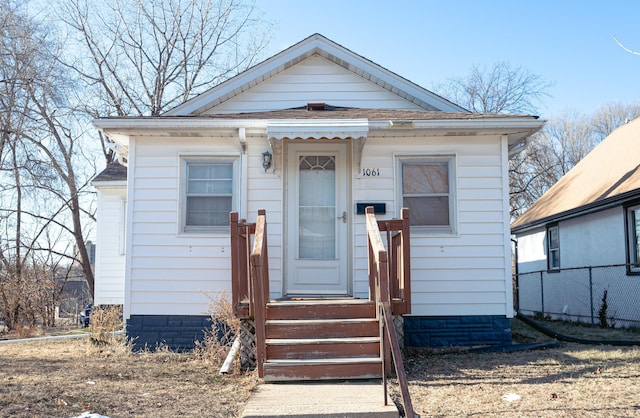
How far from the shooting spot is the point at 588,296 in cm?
1274

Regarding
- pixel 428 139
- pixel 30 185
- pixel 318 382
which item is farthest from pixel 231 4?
pixel 318 382

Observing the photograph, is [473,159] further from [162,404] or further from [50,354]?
[50,354]

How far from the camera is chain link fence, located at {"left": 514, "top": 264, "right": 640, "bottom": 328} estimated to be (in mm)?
11211

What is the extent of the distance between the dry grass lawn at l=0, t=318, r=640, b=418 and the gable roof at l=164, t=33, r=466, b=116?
400 centimetres

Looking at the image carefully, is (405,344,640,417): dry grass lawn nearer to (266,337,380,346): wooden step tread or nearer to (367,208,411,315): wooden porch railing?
(266,337,380,346): wooden step tread

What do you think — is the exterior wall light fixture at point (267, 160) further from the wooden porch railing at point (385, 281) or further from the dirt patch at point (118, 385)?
the dirt patch at point (118, 385)

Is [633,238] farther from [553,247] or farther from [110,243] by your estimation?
[110,243]

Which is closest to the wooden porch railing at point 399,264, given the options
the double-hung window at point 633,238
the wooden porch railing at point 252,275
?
the wooden porch railing at point 252,275

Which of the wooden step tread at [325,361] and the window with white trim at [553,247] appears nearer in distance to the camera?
the wooden step tread at [325,361]

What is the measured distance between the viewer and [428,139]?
8.49m

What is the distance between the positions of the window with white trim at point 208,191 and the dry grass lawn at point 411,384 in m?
1.94

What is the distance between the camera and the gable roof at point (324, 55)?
949cm

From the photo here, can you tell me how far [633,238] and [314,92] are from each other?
670cm

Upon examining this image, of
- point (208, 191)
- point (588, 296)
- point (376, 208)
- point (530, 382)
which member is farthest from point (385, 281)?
point (588, 296)
